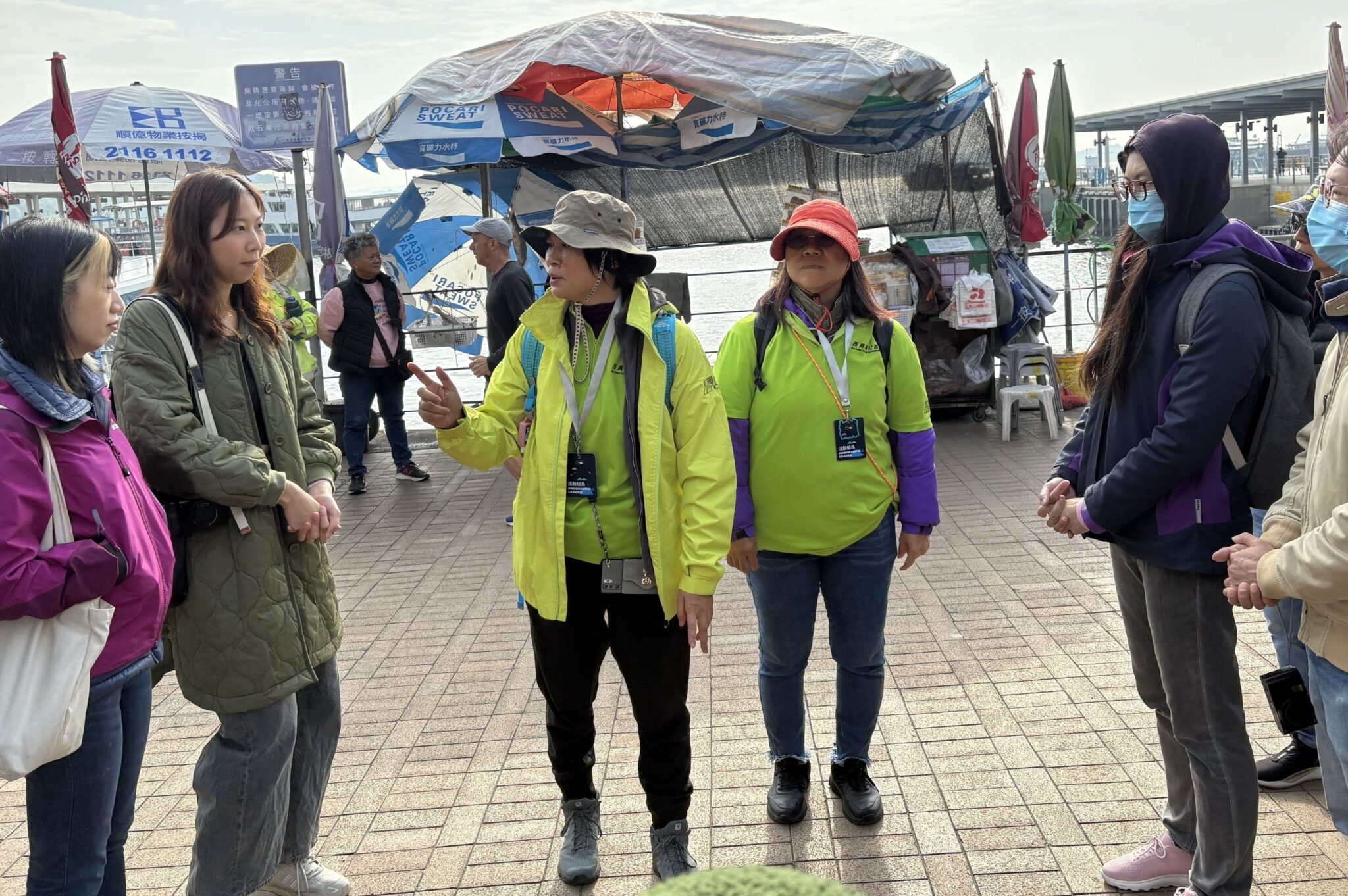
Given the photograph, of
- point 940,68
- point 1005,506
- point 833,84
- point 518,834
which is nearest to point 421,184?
point 833,84

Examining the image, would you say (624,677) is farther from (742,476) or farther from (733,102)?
(733,102)

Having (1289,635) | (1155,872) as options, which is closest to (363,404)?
(1289,635)

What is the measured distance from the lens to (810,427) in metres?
3.49

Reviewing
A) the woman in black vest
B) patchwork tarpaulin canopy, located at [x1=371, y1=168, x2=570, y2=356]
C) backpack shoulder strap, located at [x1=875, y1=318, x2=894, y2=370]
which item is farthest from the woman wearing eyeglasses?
patchwork tarpaulin canopy, located at [x1=371, y1=168, x2=570, y2=356]

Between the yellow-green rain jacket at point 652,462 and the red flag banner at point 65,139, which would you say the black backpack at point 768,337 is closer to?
the yellow-green rain jacket at point 652,462

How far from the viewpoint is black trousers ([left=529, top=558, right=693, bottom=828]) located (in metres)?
3.24

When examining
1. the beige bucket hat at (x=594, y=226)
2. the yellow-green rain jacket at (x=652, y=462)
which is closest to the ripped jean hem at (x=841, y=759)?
the yellow-green rain jacket at (x=652, y=462)

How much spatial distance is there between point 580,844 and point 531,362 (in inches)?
56.2

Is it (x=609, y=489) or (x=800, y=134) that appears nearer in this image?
(x=609, y=489)

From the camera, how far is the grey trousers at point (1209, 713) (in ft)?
9.12

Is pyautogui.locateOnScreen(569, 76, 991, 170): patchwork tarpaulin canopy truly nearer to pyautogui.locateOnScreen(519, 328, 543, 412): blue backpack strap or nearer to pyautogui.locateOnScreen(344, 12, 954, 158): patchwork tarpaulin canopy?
pyautogui.locateOnScreen(344, 12, 954, 158): patchwork tarpaulin canopy

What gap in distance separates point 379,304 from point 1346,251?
26.1 ft

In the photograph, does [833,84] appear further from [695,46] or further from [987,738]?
[987,738]

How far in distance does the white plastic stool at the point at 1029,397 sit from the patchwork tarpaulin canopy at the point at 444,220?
4.57 meters
